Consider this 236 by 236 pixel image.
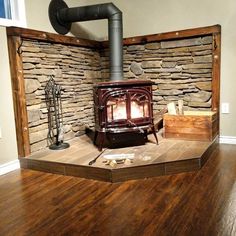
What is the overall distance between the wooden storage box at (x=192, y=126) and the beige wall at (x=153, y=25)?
397mm

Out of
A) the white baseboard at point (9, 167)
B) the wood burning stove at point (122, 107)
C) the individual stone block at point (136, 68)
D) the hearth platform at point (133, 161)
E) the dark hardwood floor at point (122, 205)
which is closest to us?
the dark hardwood floor at point (122, 205)

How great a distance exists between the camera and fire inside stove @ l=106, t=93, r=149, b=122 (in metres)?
3.14

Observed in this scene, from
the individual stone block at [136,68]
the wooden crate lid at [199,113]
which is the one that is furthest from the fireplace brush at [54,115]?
the wooden crate lid at [199,113]

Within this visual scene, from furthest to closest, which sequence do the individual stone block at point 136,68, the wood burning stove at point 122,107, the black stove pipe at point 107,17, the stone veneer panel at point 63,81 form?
the individual stone block at point 136,68
the black stove pipe at point 107,17
the stone veneer panel at point 63,81
the wood burning stove at point 122,107

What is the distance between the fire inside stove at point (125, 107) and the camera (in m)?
3.14

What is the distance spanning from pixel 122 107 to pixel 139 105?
8.5 inches

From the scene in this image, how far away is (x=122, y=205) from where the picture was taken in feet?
7.01

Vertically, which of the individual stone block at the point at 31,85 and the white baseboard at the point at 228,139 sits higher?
the individual stone block at the point at 31,85

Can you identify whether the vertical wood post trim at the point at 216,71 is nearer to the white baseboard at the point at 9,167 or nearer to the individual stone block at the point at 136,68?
the individual stone block at the point at 136,68

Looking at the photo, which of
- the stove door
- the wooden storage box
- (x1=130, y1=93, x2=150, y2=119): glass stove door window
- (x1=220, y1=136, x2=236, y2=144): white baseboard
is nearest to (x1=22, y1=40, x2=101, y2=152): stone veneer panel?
the stove door

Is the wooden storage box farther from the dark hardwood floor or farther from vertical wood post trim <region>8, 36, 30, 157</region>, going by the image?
vertical wood post trim <region>8, 36, 30, 157</region>

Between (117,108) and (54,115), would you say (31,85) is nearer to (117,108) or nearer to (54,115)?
(54,115)

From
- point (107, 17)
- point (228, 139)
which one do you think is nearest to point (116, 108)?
point (107, 17)

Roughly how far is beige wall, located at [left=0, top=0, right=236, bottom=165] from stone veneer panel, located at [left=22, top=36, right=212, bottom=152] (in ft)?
0.69
